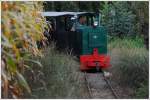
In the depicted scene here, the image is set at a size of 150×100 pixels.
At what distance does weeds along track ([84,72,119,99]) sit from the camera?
9.85 metres

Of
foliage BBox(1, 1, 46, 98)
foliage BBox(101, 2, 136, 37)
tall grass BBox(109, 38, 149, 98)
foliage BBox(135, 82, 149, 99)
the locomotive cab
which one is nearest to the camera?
foliage BBox(1, 1, 46, 98)

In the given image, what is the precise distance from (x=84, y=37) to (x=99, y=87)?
3287 mm

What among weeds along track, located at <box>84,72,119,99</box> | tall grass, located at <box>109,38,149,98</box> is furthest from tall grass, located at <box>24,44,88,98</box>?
tall grass, located at <box>109,38,149,98</box>

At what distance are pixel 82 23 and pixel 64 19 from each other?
0.61m

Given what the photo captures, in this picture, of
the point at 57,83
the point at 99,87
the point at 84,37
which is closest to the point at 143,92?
the point at 57,83

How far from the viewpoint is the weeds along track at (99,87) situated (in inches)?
388

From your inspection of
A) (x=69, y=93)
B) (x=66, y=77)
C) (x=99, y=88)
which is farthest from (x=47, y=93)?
(x=99, y=88)

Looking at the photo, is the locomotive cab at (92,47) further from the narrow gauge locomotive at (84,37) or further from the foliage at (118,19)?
the foliage at (118,19)

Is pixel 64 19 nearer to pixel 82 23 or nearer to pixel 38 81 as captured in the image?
pixel 82 23

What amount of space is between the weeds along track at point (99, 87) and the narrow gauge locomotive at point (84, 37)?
70 cm

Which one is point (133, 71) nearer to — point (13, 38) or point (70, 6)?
point (13, 38)

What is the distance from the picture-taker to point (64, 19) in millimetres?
15625

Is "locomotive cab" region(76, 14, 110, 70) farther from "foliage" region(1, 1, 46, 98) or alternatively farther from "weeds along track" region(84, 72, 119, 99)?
"foliage" region(1, 1, 46, 98)

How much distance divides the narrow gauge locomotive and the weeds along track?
0.70 meters
